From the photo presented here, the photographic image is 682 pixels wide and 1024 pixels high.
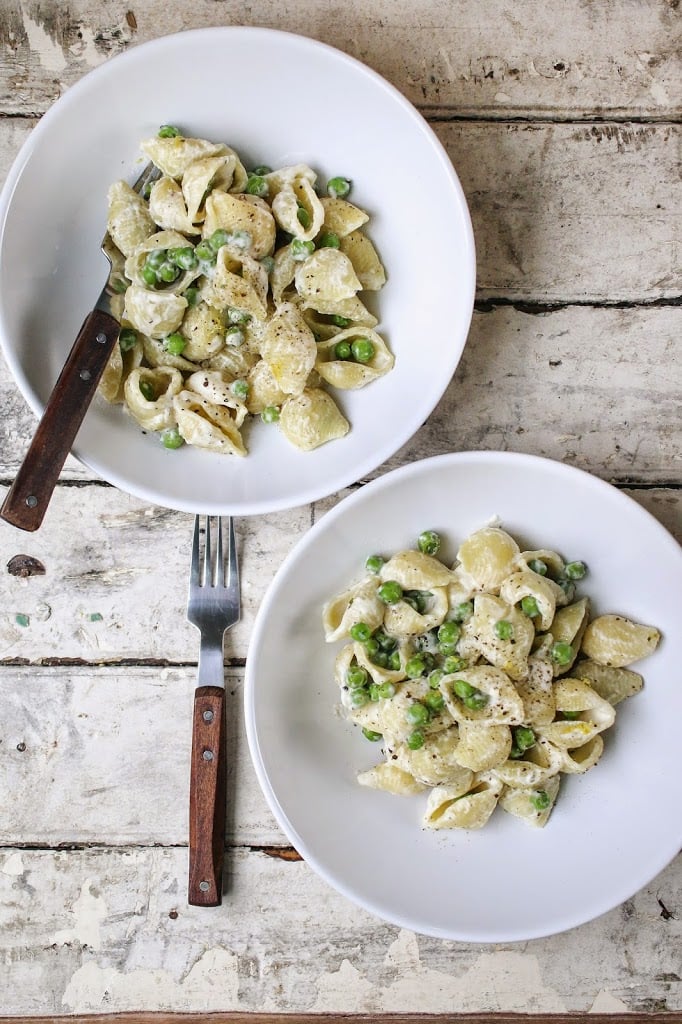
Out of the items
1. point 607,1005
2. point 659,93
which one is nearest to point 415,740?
point 607,1005

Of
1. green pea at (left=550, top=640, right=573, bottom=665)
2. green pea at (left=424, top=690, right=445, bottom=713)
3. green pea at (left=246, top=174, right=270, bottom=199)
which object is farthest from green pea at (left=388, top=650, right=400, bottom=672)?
green pea at (left=246, top=174, right=270, bottom=199)

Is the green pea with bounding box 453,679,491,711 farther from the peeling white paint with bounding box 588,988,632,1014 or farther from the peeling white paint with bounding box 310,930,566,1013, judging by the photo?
the peeling white paint with bounding box 588,988,632,1014

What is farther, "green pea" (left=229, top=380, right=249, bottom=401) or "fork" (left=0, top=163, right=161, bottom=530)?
"green pea" (left=229, top=380, right=249, bottom=401)

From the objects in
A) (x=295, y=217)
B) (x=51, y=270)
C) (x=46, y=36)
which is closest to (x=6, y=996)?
(x=51, y=270)

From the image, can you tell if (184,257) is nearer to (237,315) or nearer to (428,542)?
(237,315)

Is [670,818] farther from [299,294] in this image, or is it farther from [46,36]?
[46,36]

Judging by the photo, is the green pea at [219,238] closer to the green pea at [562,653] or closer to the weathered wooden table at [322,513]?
the weathered wooden table at [322,513]

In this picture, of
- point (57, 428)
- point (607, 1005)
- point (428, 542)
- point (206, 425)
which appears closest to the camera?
point (57, 428)
